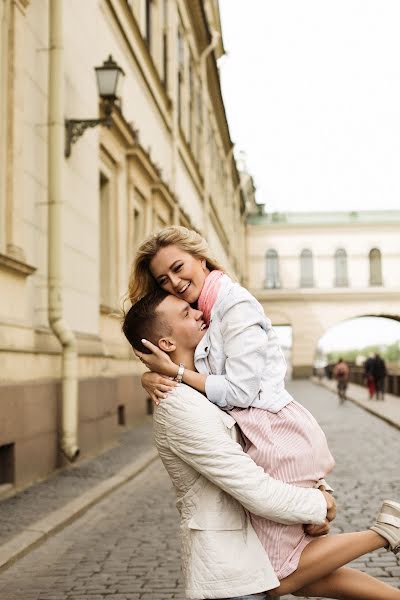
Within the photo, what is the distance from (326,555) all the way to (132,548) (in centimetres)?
346

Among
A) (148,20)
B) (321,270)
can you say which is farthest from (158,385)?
(321,270)

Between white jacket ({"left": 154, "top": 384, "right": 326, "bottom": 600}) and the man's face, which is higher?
the man's face

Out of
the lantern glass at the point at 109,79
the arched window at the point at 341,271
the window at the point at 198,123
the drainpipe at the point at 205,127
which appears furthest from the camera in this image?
the arched window at the point at 341,271

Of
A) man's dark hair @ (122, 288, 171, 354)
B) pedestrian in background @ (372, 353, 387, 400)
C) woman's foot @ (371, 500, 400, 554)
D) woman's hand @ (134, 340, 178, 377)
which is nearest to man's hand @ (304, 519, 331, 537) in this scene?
woman's foot @ (371, 500, 400, 554)

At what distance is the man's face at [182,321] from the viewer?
9.17 feet

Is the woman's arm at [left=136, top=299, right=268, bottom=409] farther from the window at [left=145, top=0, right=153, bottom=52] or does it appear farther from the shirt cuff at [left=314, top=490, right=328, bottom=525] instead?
the window at [left=145, top=0, right=153, bottom=52]

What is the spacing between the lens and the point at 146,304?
2801mm

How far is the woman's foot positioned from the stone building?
318 centimetres

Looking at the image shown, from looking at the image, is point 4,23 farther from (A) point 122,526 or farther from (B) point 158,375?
(B) point 158,375

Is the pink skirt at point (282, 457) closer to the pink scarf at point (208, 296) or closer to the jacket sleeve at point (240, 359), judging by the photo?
the jacket sleeve at point (240, 359)

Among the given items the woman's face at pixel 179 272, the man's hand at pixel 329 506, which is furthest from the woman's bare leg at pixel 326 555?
the woman's face at pixel 179 272

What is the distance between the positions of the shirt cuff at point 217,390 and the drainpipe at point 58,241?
703cm

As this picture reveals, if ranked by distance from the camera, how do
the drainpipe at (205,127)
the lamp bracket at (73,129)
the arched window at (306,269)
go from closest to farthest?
the lamp bracket at (73,129) → the drainpipe at (205,127) → the arched window at (306,269)

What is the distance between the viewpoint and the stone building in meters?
8.65
